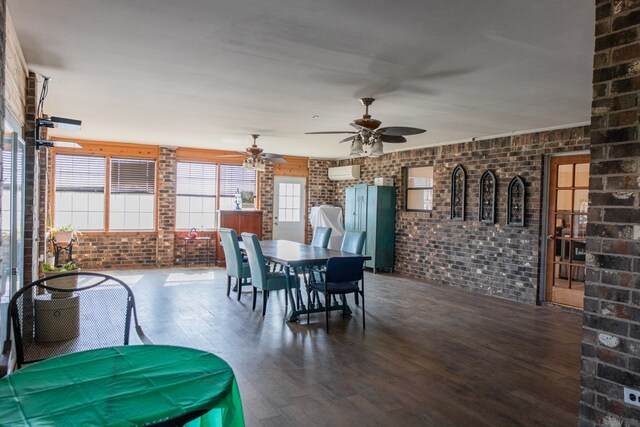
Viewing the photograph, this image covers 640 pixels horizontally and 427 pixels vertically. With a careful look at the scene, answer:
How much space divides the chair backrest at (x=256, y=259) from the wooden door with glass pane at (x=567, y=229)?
13.0 feet

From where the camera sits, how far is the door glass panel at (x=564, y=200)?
19.6 feet

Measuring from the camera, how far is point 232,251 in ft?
19.5

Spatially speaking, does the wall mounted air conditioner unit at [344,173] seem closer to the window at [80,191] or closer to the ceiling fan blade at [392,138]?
the window at [80,191]

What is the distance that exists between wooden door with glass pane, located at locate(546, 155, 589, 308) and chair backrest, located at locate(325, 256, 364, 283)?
301cm

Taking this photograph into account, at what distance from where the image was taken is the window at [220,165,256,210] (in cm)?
983

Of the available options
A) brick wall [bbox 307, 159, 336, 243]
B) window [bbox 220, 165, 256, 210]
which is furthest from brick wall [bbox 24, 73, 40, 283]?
brick wall [bbox 307, 159, 336, 243]

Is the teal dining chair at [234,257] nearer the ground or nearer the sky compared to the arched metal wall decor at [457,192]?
nearer the ground

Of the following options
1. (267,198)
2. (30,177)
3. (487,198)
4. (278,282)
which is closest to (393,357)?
(278,282)

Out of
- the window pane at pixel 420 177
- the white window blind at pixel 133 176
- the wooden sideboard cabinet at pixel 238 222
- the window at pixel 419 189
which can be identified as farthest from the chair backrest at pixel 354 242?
the white window blind at pixel 133 176

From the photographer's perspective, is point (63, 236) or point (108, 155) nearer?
point (63, 236)

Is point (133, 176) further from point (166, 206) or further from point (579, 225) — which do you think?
point (579, 225)

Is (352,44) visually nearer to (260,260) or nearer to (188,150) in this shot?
(260,260)

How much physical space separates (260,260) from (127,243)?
486cm

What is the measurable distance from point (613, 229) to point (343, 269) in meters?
3.10
